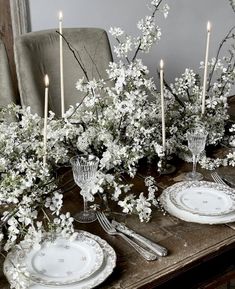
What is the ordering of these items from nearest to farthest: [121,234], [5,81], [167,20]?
[121,234], [5,81], [167,20]

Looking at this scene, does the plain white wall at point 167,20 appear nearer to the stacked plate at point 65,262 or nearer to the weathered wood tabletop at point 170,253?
the weathered wood tabletop at point 170,253

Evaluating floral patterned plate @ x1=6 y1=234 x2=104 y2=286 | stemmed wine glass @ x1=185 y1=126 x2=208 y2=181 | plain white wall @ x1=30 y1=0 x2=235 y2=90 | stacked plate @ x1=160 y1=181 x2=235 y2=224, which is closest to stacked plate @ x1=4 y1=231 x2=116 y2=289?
floral patterned plate @ x1=6 y1=234 x2=104 y2=286

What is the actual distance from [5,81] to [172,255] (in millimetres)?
1143

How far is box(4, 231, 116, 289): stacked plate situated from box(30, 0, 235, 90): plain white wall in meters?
1.91

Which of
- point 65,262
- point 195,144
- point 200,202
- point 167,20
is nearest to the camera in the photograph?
point 65,262

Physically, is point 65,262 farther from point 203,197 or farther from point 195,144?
point 195,144

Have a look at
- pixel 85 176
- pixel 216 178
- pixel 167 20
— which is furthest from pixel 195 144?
pixel 167 20

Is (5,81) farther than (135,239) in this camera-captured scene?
Yes

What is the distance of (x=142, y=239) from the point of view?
3.59 ft

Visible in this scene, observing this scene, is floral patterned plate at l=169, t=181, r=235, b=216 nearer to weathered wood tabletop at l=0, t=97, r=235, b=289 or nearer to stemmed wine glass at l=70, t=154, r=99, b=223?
weathered wood tabletop at l=0, t=97, r=235, b=289

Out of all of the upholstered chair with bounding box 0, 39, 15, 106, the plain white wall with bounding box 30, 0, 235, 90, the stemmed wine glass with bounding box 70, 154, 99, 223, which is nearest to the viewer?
the stemmed wine glass with bounding box 70, 154, 99, 223

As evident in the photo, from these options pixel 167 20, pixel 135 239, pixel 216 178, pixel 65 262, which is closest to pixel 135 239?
pixel 135 239

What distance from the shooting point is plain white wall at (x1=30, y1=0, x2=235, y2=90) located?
277 centimetres

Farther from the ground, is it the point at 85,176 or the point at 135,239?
the point at 85,176
